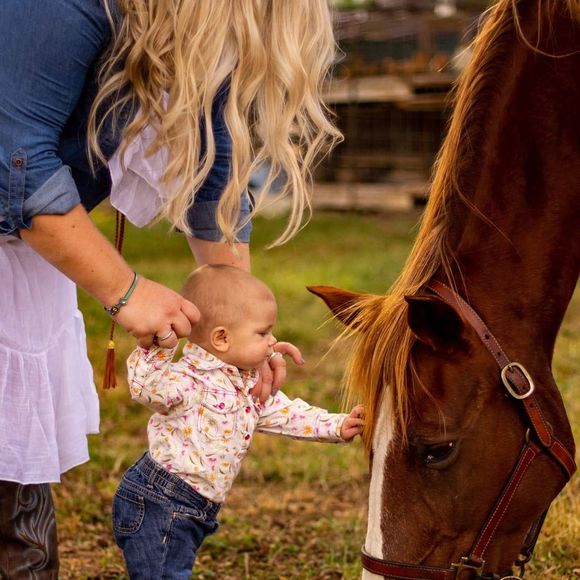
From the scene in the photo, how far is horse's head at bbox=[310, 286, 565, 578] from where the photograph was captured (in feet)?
6.72

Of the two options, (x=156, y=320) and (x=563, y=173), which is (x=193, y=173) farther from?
(x=563, y=173)

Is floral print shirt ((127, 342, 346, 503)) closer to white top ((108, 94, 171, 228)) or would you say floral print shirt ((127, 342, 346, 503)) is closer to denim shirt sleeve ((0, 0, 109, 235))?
white top ((108, 94, 171, 228))

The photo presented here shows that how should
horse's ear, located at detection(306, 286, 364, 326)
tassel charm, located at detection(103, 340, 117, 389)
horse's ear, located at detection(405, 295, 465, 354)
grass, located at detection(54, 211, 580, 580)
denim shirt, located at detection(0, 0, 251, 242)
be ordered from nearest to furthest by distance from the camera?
1. denim shirt, located at detection(0, 0, 251, 242)
2. horse's ear, located at detection(405, 295, 465, 354)
3. tassel charm, located at detection(103, 340, 117, 389)
4. horse's ear, located at detection(306, 286, 364, 326)
5. grass, located at detection(54, 211, 580, 580)

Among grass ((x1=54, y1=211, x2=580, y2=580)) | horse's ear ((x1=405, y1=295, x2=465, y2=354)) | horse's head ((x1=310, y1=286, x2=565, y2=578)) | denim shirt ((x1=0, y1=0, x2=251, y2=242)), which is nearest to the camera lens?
denim shirt ((x1=0, y1=0, x2=251, y2=242))

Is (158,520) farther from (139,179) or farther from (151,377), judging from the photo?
(139,179)

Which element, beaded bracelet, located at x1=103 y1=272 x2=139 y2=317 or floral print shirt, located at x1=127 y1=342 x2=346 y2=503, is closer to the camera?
beaded bracelet, located at x1=103 y1=272 x2=139 y2=317

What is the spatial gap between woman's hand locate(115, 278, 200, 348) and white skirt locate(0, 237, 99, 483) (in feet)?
1.19

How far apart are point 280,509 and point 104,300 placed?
213cm

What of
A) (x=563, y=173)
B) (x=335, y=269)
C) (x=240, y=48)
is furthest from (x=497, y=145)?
(x=335, y=269)

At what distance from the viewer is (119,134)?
6.53 feet

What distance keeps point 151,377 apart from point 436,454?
596mm

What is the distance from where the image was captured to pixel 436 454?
2057 mm

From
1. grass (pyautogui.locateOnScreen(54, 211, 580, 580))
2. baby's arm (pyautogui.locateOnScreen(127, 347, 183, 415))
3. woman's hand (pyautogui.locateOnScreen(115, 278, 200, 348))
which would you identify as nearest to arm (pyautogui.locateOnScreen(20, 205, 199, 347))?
woman's hand (pyautogui.locateOnScreen(115, 278, 200, 348))

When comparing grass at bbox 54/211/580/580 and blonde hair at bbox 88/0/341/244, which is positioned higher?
blonde hair at bbox 88/0/341/244
